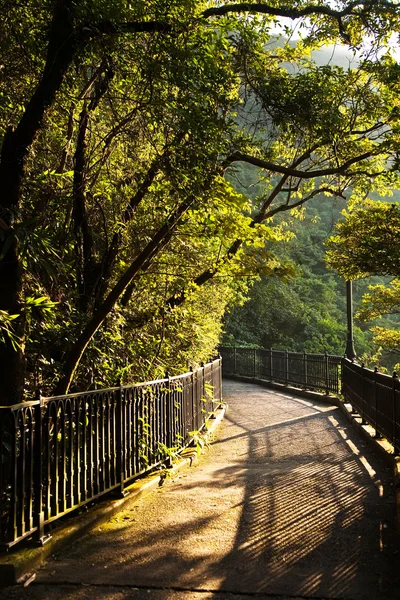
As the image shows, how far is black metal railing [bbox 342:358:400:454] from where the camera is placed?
8.64 metres

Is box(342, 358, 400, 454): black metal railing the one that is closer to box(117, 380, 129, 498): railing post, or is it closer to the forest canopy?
the forest canopy

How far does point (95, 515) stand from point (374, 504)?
317cm

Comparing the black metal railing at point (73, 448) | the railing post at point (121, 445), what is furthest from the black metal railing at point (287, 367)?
the railing post at point (121, 445)

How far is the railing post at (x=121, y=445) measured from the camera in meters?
6.77

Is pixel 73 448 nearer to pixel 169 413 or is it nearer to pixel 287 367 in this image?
pixel 169 413

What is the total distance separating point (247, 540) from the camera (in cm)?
556

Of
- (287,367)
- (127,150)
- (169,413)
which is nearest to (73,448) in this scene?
(169,413)

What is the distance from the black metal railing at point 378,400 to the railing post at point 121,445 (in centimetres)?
400

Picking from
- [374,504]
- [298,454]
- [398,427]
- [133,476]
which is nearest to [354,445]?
[298,454]

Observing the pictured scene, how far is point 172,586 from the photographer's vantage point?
Answer: 4.46m

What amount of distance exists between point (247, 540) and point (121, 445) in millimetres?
1964

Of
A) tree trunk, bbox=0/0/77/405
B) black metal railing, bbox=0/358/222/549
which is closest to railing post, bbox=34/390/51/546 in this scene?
black metal railing, bbox=0/358/222/549

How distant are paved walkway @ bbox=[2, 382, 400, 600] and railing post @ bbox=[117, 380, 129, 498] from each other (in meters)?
0.26

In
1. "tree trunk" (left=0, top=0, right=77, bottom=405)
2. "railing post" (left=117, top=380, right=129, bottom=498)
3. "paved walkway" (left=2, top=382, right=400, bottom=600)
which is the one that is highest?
"tree trunk" (left=0, top=0, right=77, bottom=405)
